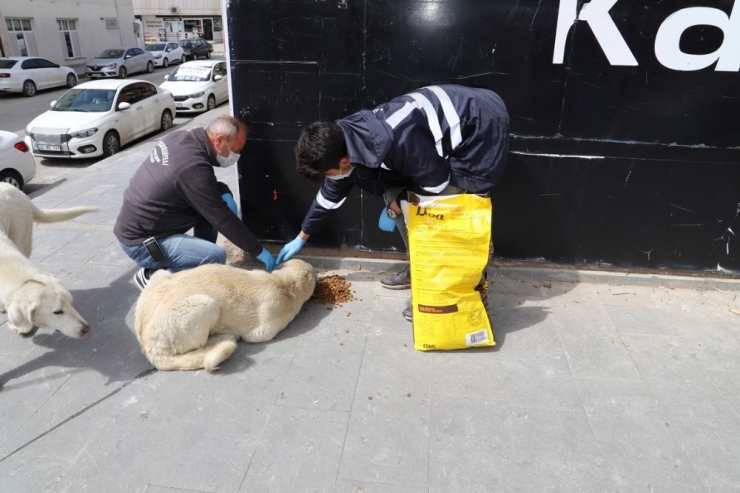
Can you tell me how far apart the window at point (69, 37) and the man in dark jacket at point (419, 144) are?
3344 centimetres

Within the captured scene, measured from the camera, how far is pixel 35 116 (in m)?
15.2

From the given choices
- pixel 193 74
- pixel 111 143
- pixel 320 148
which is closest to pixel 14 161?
pixel 111 143

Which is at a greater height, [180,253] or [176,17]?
[176,17]

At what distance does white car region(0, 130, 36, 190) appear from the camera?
7785 mm

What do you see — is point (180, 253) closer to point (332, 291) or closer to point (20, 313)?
point (20, 313)

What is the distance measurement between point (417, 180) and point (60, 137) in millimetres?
9571

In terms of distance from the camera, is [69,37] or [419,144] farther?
[69,37]

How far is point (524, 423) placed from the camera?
305 cm

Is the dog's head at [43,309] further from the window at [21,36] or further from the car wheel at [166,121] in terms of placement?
the window at [21,36]

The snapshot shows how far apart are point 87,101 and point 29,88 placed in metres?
11.0

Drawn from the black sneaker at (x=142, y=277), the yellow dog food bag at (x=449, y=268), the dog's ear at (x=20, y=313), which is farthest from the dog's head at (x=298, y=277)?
the dog's ear at (x=20, y=313)

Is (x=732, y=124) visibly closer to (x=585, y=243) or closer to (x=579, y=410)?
(x=585, y=243)

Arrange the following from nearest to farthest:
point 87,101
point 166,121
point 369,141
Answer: point 369,141
point 87,101
point 166,121

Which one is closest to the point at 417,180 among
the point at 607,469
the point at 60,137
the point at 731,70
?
the point at 607,469
